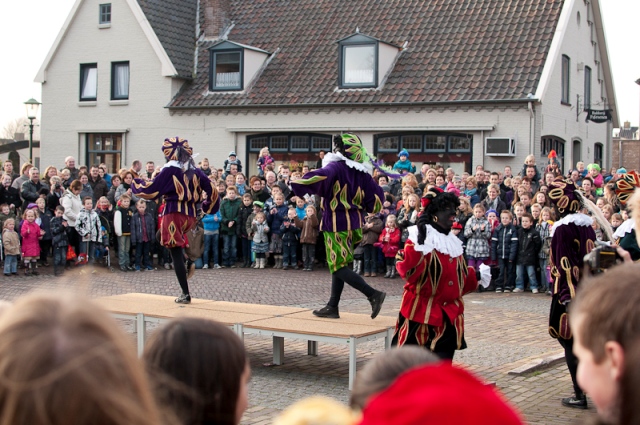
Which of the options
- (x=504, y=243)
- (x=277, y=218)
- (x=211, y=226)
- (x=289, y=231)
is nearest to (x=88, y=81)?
(x=211, y=226)

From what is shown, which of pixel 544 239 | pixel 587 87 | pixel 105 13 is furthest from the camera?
pixel 105 13

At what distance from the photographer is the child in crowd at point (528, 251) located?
52.1ft

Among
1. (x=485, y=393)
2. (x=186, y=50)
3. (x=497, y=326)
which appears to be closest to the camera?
(x=485, y=393)

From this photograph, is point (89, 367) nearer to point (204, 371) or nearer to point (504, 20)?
point (204, 371)

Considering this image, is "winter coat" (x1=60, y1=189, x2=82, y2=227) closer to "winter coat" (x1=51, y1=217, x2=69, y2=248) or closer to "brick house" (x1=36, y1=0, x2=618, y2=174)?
"winter coat" (x1=51, y1=217, x2=69, y2=248)

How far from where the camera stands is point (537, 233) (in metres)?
15.9

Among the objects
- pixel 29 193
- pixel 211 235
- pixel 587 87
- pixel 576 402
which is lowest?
pixel 576 402

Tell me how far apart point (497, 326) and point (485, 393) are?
34.6 feet

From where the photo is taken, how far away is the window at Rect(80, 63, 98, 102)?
2873 cm

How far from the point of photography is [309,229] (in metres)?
18.6

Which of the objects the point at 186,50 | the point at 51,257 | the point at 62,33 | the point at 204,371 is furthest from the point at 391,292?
the point at 62,33

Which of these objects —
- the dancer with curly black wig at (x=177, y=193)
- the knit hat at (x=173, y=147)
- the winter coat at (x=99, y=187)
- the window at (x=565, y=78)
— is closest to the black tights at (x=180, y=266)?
the dancer with curly black wig at (x=177, y=193)

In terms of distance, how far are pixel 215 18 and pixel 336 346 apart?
67.9 feet

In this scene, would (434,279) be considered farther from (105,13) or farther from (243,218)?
(105,13)
